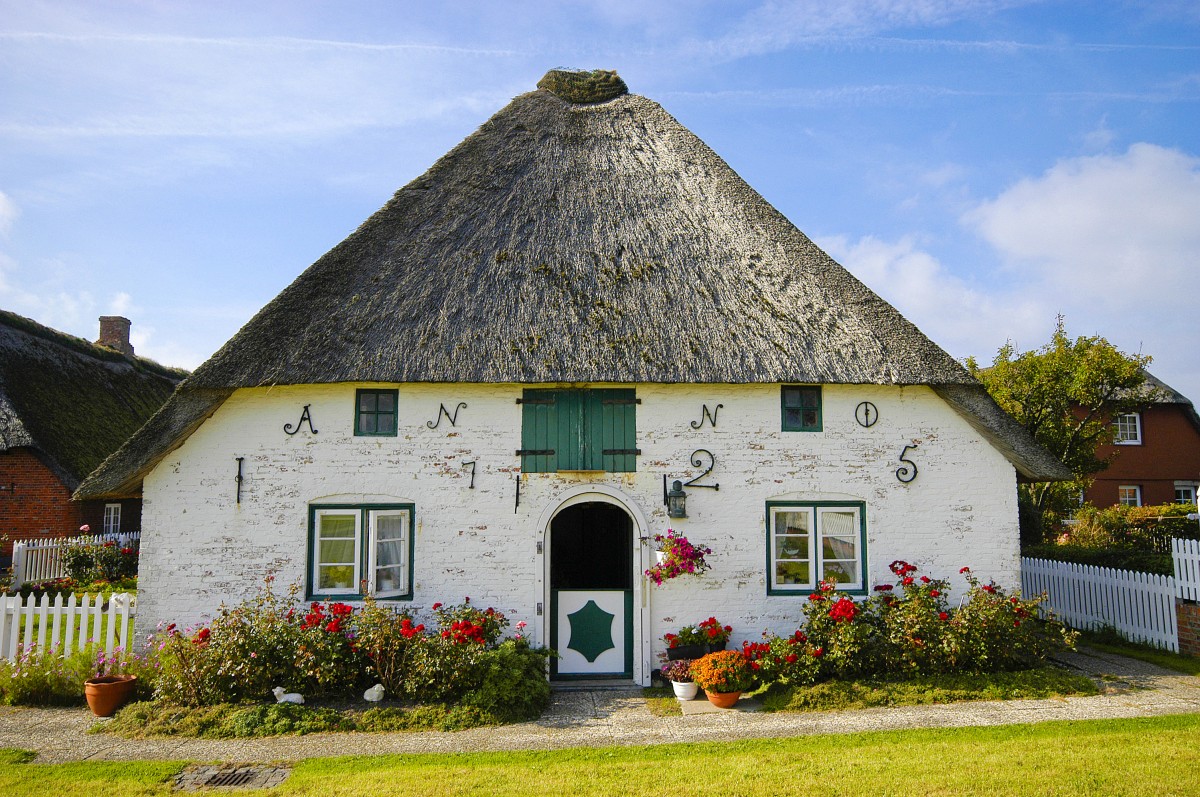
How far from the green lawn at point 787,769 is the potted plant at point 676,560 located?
7.88 ft

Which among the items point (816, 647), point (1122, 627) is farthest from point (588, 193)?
point (1122, 627)

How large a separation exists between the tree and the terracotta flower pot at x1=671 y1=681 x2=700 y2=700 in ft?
36.8

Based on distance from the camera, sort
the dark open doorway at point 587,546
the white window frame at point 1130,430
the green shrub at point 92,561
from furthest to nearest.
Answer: the white window frame at point 1130,430 < the green shrub at point 92,561 < the dark open doorway at point 587,546

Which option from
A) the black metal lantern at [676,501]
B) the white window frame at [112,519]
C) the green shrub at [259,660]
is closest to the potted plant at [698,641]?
the black metal lantern at [676,501]

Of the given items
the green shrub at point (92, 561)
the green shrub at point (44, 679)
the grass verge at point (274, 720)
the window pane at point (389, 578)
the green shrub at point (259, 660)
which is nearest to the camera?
the grass verge at point (274, 720)

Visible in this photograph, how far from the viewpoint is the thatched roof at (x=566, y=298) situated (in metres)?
9.52

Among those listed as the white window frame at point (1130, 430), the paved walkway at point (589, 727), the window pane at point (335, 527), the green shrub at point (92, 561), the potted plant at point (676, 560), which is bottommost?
the paved walkway at point (589, 727)

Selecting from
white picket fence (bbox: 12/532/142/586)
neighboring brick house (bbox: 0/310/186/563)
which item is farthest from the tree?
white picket fence (bbox: 12/532/142/586)

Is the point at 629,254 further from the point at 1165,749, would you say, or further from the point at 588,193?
the point at 1165,749

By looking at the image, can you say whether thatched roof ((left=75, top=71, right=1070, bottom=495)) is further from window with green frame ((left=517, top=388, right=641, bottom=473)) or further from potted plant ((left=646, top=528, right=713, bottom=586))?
potted plant ((left=646, top=528, right=713, bottom=586))

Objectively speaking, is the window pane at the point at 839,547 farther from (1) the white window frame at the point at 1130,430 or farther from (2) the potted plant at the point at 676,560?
(1) the white window frame at the point at 1130,430

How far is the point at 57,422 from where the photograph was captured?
1886 centimetres

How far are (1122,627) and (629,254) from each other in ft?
30.3

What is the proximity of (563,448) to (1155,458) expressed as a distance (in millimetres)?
26193
